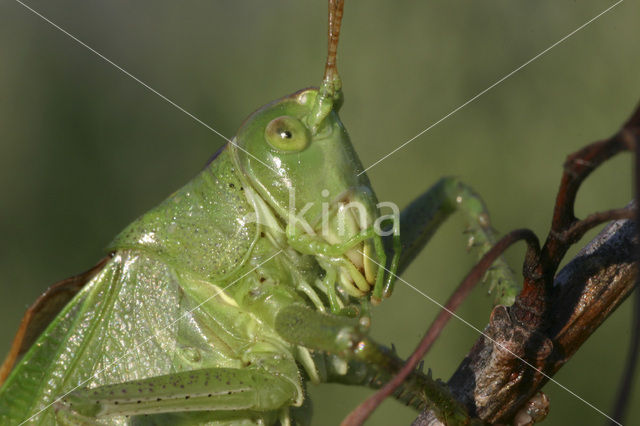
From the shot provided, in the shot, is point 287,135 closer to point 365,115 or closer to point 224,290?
point 224,290

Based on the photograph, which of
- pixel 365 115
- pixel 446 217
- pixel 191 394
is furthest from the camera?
pixel 365 115

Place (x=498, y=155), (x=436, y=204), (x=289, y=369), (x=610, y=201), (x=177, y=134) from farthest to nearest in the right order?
(x=177, y=134)
(x=498, y=155)
(x=610, y=201)
(x=436, y=204)
(x=289, y=369)

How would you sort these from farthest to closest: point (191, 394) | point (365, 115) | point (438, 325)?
point (365, 115), point (191, 394), point (438, 325)

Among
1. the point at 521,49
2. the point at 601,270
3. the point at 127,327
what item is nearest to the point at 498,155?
the point at 521,49

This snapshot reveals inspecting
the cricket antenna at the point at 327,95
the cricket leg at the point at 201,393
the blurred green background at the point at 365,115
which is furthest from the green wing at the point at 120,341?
the blurred green background at the point at 365,115

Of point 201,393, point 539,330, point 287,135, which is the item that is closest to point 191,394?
point 201,393

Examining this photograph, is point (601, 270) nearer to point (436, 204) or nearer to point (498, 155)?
point (436, 204)

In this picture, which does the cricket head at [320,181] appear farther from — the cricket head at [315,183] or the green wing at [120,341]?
the green wing at [120,341]
